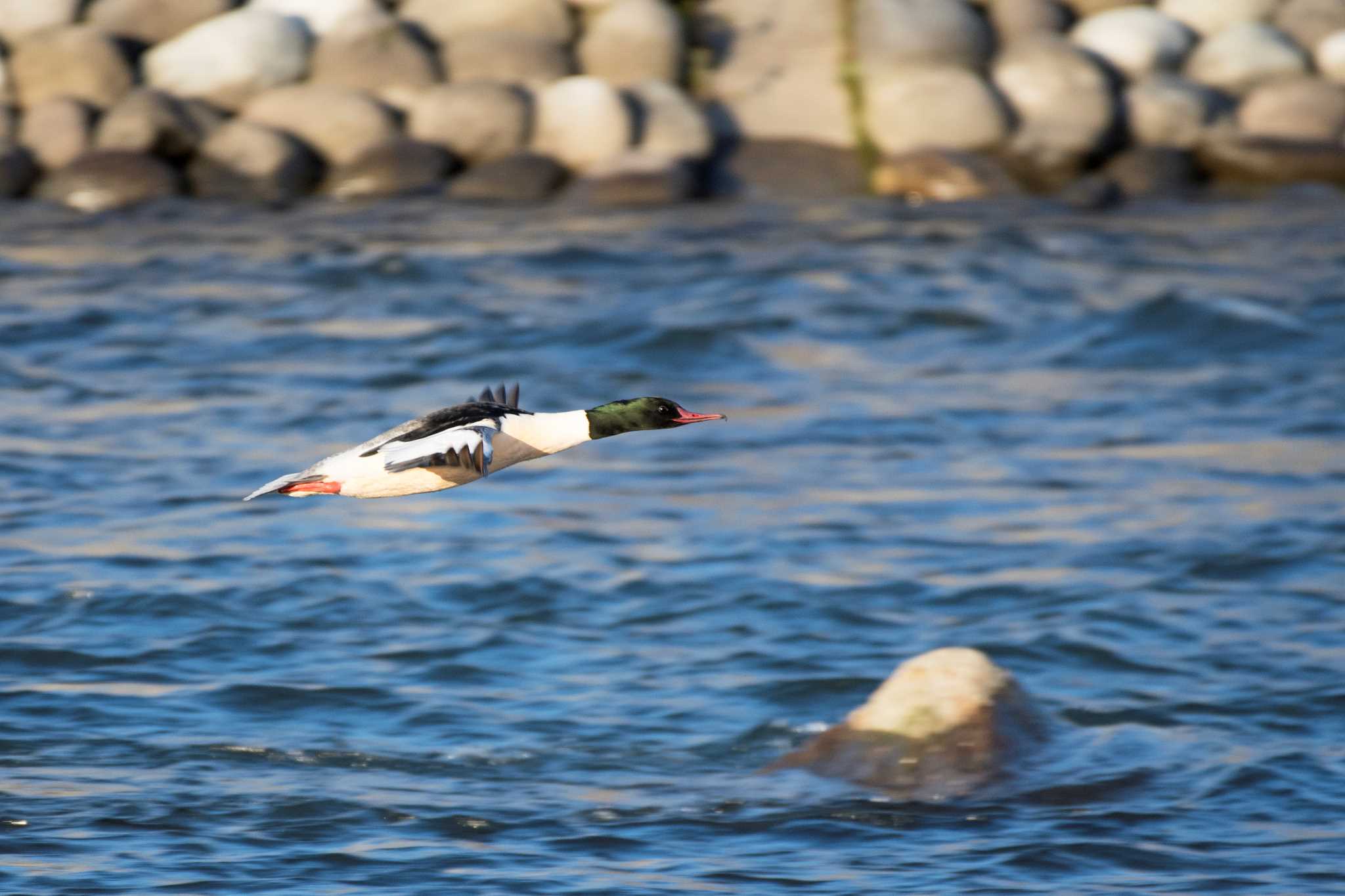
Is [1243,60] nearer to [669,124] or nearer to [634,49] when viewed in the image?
[669,124]

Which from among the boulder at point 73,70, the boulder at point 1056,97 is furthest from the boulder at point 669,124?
the boulder at point 73,70

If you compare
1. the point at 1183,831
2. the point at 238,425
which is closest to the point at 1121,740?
the point at 1183,831

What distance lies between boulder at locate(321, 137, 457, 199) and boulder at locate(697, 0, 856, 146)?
2.47 m

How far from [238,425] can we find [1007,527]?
4706 millimetres

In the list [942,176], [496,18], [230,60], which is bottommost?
[942,176]

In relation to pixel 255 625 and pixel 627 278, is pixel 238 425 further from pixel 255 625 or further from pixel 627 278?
pixel 627 278

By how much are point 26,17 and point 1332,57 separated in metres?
11.4

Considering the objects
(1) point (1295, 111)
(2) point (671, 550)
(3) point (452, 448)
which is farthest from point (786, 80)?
(3) point (452, 448)

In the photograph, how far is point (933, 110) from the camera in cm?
1739

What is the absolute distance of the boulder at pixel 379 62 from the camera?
17500 millimetres

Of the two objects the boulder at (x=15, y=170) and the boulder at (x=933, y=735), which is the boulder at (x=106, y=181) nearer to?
the boulder at (x=15, y=170)

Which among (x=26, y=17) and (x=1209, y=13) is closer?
(x=26, y=17)

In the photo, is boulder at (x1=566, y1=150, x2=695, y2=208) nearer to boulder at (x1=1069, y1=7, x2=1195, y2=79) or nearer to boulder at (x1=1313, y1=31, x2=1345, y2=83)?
boulder at (x1=1069, y1=7, x2=1195, y2=79)

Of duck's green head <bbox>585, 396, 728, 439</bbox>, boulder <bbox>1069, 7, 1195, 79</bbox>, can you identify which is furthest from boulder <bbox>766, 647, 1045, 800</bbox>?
boulder <bbox>1069, 7, 1195, 79</bbox>
